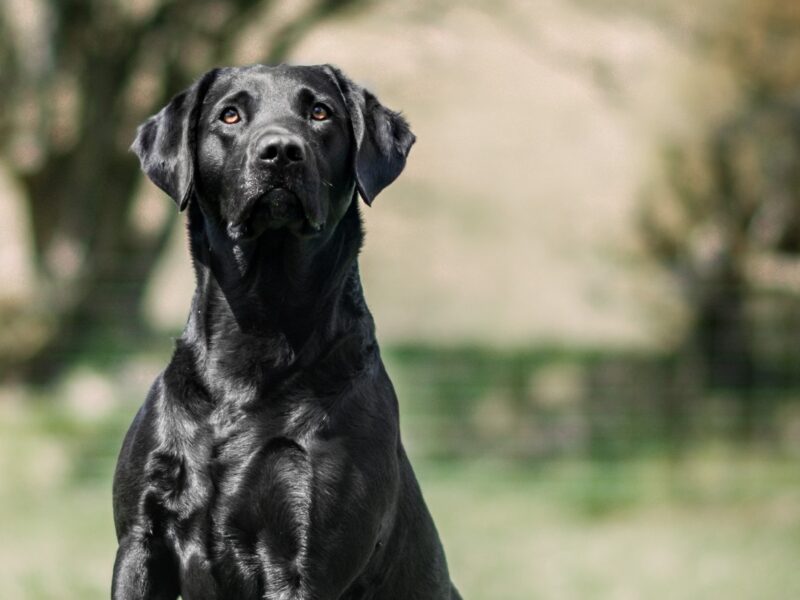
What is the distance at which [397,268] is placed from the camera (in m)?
14.3

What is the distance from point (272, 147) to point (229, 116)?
0.21 m

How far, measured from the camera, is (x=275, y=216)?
323cm

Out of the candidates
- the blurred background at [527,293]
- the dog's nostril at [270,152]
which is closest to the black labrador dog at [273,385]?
the dog's nostril at [270,152]

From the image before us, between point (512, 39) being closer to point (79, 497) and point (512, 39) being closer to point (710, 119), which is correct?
point (710, 119)

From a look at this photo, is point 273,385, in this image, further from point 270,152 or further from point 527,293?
point 527,293

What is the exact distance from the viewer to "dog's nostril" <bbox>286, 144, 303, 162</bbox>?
10.3ft

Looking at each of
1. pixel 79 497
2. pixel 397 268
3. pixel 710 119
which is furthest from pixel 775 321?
pixel 79 497

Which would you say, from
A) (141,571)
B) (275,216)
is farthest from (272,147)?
(141,571)

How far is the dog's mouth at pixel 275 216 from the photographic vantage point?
3178mm

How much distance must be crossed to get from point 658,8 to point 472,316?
3.27 meters

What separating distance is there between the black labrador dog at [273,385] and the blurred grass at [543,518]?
4065 millimetres

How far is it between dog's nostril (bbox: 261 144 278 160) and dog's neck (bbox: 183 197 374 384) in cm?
24

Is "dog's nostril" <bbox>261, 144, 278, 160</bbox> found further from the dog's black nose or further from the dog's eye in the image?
the dog's eye

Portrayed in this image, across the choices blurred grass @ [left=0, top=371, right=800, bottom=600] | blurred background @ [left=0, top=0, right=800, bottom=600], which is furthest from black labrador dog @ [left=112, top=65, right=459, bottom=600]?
blurred background @ [left=0, top=0, right=800, bottom=600]
